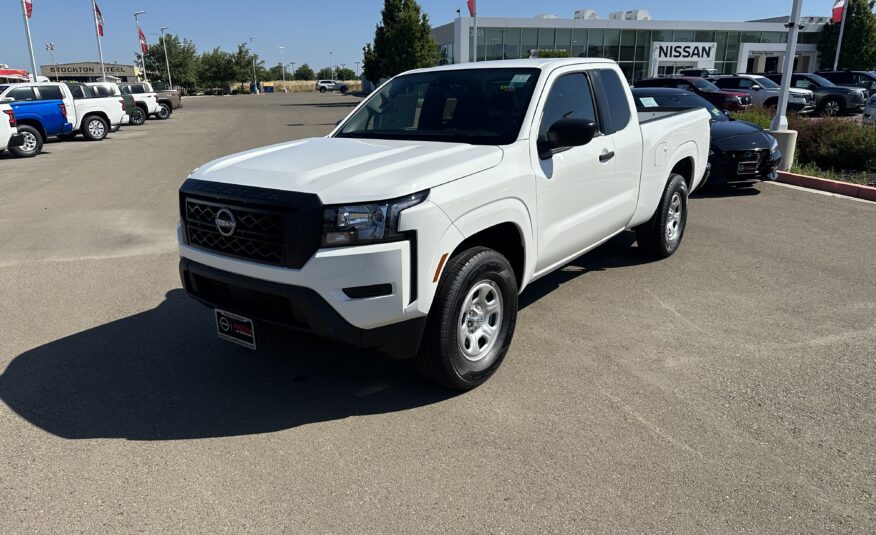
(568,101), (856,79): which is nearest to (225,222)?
(568,101)

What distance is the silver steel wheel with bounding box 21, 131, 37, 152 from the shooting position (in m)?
16.7

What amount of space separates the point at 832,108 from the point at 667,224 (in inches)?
922

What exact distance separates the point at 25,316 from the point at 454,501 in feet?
13.6

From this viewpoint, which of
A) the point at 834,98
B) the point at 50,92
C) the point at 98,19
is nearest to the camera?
the point at 50,92

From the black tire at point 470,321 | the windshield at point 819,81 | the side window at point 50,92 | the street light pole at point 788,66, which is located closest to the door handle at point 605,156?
the black tire at point 470,321

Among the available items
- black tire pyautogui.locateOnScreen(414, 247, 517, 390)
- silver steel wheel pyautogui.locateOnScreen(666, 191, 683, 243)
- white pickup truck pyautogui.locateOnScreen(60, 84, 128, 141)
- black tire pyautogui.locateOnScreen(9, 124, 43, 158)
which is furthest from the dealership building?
black tire pyautogui.locateOnScreen(414, 247, 517, 390)

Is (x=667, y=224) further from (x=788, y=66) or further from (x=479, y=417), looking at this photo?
(x=788, y=66)

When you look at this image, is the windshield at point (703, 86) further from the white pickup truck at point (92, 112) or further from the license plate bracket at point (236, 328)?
the license plate bracket at point (236, 328)

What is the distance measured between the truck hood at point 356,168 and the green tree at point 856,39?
57491 millimetres

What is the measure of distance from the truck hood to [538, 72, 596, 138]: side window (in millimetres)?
664

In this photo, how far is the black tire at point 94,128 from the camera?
20.9 m

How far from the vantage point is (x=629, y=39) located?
1918 inches

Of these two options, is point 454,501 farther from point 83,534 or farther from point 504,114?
point 504,114

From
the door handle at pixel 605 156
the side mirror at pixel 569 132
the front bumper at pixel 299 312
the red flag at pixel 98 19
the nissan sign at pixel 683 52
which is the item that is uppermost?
the red flag at pixel 98 19
